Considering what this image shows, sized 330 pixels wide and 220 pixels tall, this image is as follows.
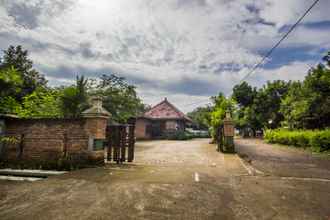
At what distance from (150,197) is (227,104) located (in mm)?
9083

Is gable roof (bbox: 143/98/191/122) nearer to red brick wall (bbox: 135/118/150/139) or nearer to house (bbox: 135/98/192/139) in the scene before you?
house (bbox: 135/98/192/139)

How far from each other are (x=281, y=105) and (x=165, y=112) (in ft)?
48.4

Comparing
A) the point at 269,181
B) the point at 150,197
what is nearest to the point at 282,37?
the point at 269,181

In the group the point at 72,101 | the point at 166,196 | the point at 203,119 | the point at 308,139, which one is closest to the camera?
the point at 166,196

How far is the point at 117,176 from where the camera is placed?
194 inches

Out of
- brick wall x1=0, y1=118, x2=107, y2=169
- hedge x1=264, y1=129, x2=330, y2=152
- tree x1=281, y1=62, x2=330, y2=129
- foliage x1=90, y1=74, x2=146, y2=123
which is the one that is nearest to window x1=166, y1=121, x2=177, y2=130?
foliage x1=90, y1=74, x2=146, y2=123

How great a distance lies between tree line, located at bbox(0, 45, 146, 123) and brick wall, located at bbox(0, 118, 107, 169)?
127 centimetres

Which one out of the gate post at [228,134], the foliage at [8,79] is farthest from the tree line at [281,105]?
the foliage at [8,79]

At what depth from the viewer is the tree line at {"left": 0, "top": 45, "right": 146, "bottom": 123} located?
20.1ft

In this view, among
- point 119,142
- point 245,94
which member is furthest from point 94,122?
point 245,94

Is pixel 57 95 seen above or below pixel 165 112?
below

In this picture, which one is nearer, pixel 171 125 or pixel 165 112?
pixel 171 125

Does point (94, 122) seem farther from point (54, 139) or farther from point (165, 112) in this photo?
point (165, 112)

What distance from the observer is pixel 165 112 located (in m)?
26.1
